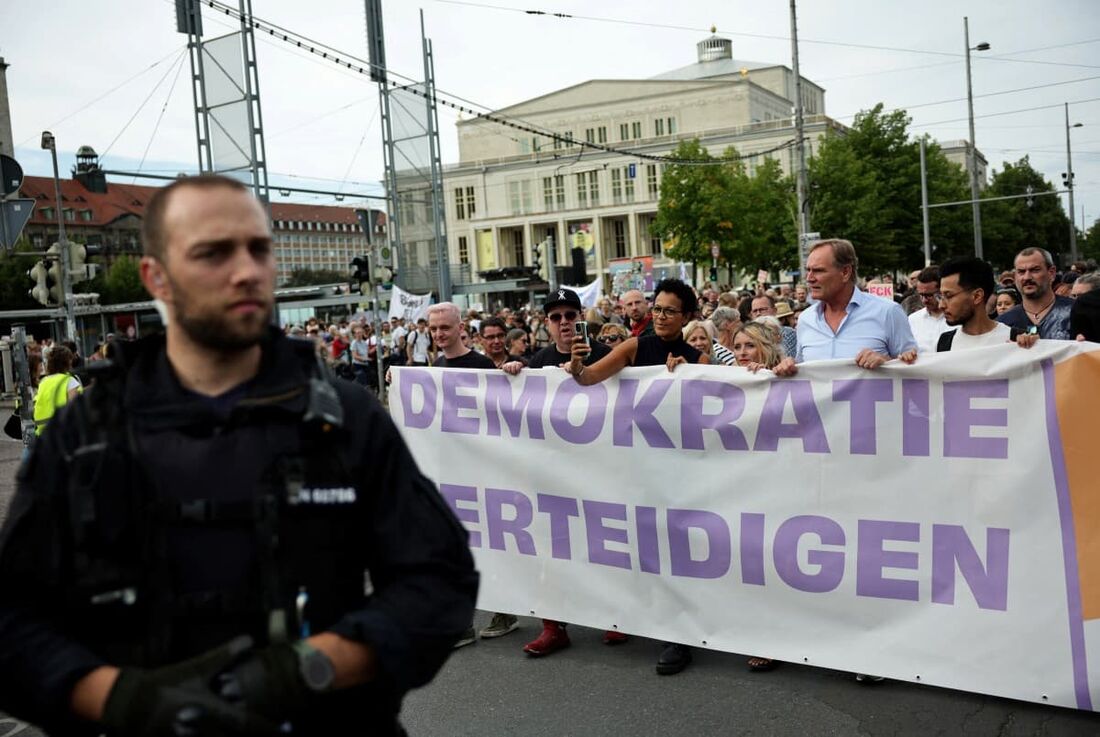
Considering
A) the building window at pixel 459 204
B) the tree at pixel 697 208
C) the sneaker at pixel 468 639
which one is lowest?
the sneaker at pixel 468 639

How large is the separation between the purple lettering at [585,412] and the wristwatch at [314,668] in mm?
3970

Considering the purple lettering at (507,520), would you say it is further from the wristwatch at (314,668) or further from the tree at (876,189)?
the tree at (876,189)

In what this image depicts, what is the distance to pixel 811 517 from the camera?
4.99 metres

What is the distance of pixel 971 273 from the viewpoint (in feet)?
19.2

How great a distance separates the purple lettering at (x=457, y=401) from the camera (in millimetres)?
6164

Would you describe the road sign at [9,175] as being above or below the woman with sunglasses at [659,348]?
above

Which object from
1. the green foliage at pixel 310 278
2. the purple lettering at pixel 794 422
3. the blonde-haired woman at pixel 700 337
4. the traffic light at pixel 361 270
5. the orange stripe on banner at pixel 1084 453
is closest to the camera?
the orange stripe on banner at pixel 1084 453

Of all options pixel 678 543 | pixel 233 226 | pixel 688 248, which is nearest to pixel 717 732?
pixel 678 543

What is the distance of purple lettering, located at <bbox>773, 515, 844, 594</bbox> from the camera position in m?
4.92

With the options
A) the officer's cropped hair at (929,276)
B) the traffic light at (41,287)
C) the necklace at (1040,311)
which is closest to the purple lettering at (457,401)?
the necklace at (1040,311)

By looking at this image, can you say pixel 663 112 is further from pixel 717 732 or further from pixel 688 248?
pixel 717 732

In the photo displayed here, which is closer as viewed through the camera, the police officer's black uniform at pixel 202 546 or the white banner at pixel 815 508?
the police officer's black uniform at pixel 202 546

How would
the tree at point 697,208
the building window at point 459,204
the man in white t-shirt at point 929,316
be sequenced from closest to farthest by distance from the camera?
the man in white t-shirt at point 929,316, the tree at point 697,208, the building window at point 459,204

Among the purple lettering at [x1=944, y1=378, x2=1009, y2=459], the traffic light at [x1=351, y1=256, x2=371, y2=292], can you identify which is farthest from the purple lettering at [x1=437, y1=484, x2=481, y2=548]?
the traffic light at [x1=351, y1=256, x2=371, y2=292]
